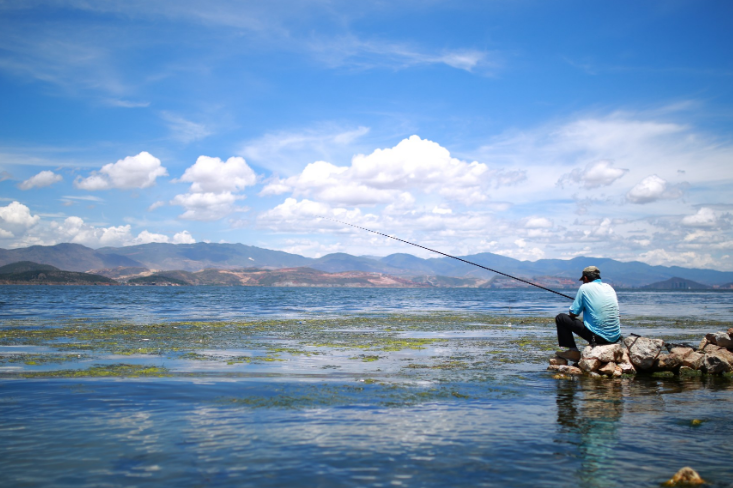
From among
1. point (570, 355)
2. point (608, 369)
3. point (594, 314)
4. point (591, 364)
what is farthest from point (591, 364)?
point (594, 314)

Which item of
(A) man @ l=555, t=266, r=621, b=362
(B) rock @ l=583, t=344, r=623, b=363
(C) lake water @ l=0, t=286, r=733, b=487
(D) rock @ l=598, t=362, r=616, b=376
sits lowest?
(C) lake water @ l=0, t=286, r=733, b=487

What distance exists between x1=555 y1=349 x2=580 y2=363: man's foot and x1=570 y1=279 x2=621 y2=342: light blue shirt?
956 millimetres

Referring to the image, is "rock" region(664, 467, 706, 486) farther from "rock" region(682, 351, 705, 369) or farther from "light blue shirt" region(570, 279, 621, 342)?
"rock" region(682, 351, 705, 369)

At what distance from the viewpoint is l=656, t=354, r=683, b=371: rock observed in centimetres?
1373

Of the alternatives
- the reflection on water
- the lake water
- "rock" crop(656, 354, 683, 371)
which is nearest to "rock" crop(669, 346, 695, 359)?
"rock" crop(656, 354, 683, 371)

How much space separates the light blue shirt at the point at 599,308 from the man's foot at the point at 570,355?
956 mm

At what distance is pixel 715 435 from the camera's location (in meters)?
7.98

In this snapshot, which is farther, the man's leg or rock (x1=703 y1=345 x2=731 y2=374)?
the man's leg

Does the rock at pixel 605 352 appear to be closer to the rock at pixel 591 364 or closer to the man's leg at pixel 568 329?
the rock at pixel 591 364

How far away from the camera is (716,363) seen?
1360 centimetres

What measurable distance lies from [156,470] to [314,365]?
8.85 meters

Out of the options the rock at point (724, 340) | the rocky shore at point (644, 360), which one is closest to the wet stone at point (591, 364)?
the rocky shore at point (644, 360)

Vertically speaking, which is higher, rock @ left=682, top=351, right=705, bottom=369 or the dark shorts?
the dark shorts

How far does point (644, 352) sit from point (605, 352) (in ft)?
3.66
